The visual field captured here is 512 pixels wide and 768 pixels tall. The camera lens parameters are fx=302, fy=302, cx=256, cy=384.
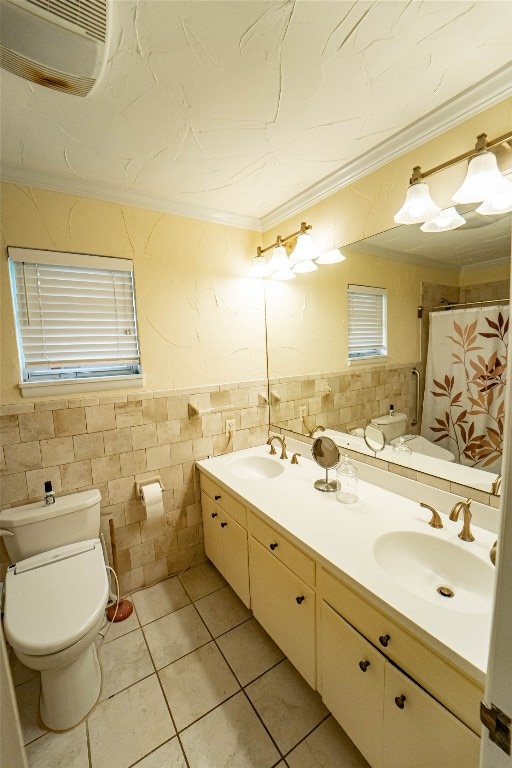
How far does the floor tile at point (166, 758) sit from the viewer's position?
3.55ft

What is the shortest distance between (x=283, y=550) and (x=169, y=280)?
5.09 feet

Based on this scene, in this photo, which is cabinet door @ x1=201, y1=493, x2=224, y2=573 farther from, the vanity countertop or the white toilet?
the white toilet

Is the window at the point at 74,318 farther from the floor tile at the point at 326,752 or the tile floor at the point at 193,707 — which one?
the floor tile at the point at 326,752

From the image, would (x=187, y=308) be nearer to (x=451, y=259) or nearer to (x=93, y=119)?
(x=93, y=119)

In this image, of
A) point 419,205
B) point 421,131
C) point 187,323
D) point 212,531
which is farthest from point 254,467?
point 421,131

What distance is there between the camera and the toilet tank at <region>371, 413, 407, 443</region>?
4.61ft

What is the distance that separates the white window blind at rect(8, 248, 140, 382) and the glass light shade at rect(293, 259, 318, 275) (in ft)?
3.16

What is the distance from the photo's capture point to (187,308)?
6.14 feet

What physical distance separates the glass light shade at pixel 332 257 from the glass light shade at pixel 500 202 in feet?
2.17

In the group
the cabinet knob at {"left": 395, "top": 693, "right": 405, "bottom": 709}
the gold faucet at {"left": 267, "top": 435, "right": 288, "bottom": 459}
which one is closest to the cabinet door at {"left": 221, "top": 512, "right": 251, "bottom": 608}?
the gold faucet at {"left": 267, "top": 435, "right": 288, "bottom": 459}

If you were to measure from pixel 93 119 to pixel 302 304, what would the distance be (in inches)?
52.8

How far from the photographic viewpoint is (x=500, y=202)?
3.39 ft

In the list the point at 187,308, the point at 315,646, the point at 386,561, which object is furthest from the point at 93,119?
the point at 315,646

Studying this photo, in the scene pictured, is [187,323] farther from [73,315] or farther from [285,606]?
[285,606]
